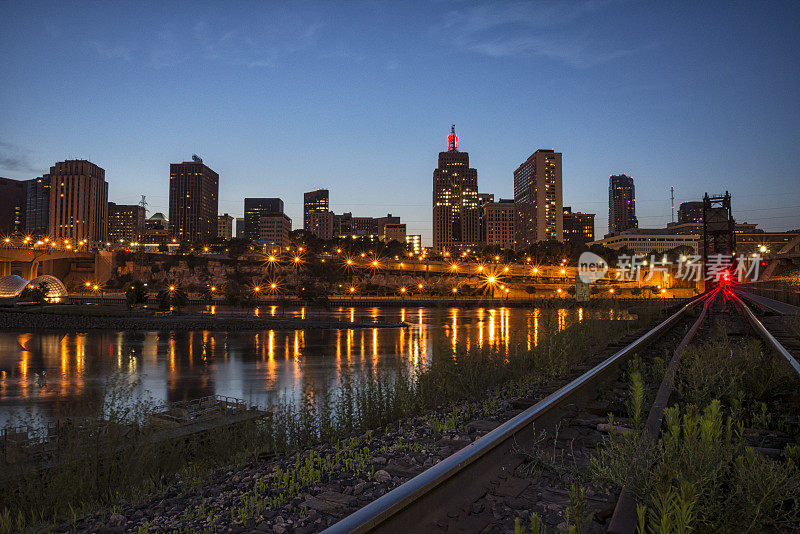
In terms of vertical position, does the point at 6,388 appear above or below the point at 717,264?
below

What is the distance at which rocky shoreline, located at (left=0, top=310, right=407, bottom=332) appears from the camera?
4694 cm

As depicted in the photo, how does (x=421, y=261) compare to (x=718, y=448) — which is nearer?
(x=718, y=448)

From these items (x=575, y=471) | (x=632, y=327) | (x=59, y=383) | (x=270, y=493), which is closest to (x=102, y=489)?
(x=270, y=493)

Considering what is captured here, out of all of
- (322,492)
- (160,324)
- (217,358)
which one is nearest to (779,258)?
(217,358)

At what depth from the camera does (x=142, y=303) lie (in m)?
62.2

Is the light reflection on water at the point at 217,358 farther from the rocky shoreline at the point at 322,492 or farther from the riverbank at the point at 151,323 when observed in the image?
the rocky shoreline at the point at 322,492

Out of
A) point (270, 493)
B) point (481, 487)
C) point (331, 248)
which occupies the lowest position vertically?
point (270, 493)

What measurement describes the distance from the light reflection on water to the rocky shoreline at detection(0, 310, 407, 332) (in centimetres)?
264

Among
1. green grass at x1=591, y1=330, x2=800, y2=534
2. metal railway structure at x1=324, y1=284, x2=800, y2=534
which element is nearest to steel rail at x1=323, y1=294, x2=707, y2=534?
metal railway structure at x1=324, y1=284, x2=800, y2=534

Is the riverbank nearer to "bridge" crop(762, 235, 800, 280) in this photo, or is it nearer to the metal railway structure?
"bridge" crop(762, 235, 800, 280)

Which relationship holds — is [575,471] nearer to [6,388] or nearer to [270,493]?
[270,493]

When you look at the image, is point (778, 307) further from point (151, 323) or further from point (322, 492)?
point (151, 323)

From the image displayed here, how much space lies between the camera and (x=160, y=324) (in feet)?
158

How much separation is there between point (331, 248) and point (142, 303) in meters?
101
